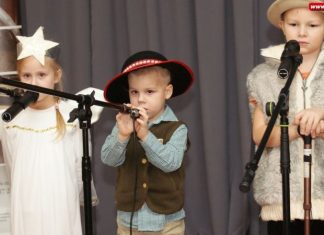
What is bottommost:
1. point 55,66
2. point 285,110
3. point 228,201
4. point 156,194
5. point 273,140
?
point 228,201

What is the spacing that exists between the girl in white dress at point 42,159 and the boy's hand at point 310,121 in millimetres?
864

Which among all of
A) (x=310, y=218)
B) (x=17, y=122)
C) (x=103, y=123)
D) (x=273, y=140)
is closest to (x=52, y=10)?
(x=103, y=123)

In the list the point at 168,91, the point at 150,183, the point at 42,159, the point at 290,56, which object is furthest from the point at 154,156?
the point at 290,56

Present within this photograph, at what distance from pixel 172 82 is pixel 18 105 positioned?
2.50 ft

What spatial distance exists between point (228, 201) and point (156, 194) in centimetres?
70

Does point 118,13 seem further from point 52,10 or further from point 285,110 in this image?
point 285,110

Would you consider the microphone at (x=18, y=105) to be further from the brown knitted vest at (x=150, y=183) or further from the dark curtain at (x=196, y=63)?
the dark curtain at (x=196, y=63)

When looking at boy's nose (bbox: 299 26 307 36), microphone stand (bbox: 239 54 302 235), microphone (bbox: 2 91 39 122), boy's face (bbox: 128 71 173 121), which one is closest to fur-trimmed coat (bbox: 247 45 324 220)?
boy's nose (bbox: 299 26 307 36)

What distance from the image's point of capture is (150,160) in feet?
5.89

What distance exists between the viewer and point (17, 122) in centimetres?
200

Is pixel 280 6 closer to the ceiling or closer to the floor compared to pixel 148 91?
closer to the ceiling

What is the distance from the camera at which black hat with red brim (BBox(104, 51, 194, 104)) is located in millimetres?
1844

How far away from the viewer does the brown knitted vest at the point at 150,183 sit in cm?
184

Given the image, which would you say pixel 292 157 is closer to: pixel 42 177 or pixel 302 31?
pixel 302 31
